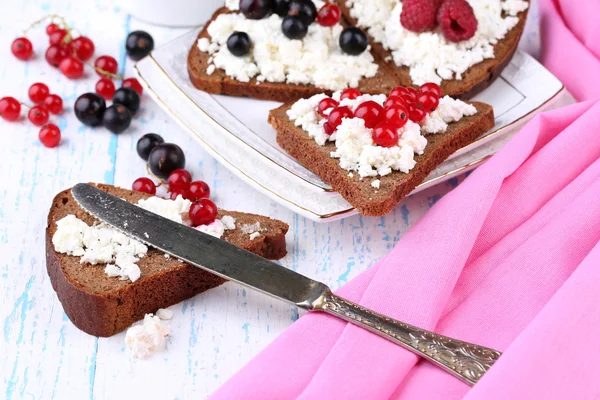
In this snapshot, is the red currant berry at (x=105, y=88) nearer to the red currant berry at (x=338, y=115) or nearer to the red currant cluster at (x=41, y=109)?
the red currant cluster at (x=41, y=109)

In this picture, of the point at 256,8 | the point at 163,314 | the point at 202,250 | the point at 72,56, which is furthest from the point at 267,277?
the point at 72,56

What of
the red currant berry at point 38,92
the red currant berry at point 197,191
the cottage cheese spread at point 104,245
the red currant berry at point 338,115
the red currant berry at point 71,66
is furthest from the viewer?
the red currant berry at point 71,66

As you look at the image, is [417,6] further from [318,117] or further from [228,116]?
[228,116]

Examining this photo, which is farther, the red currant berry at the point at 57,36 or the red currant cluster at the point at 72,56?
the red currant berry at the point at 57,36

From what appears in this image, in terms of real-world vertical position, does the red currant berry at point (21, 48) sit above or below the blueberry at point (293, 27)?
below

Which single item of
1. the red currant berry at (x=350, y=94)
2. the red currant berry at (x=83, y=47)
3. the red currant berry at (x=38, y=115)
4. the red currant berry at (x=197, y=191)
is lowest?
the red currant berry at (x=38, y=115)

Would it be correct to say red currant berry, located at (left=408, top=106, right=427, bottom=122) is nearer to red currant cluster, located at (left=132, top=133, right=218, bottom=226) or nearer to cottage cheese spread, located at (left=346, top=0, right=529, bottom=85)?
cottage cheese spread, located at (left=346, top=0, right=529, bottom=85)

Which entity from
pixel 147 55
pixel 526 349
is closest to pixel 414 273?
pixel 526 349

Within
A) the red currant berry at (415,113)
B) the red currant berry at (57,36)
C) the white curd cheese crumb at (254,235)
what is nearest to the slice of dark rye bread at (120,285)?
the white curd cheese crumb at (254,235)
